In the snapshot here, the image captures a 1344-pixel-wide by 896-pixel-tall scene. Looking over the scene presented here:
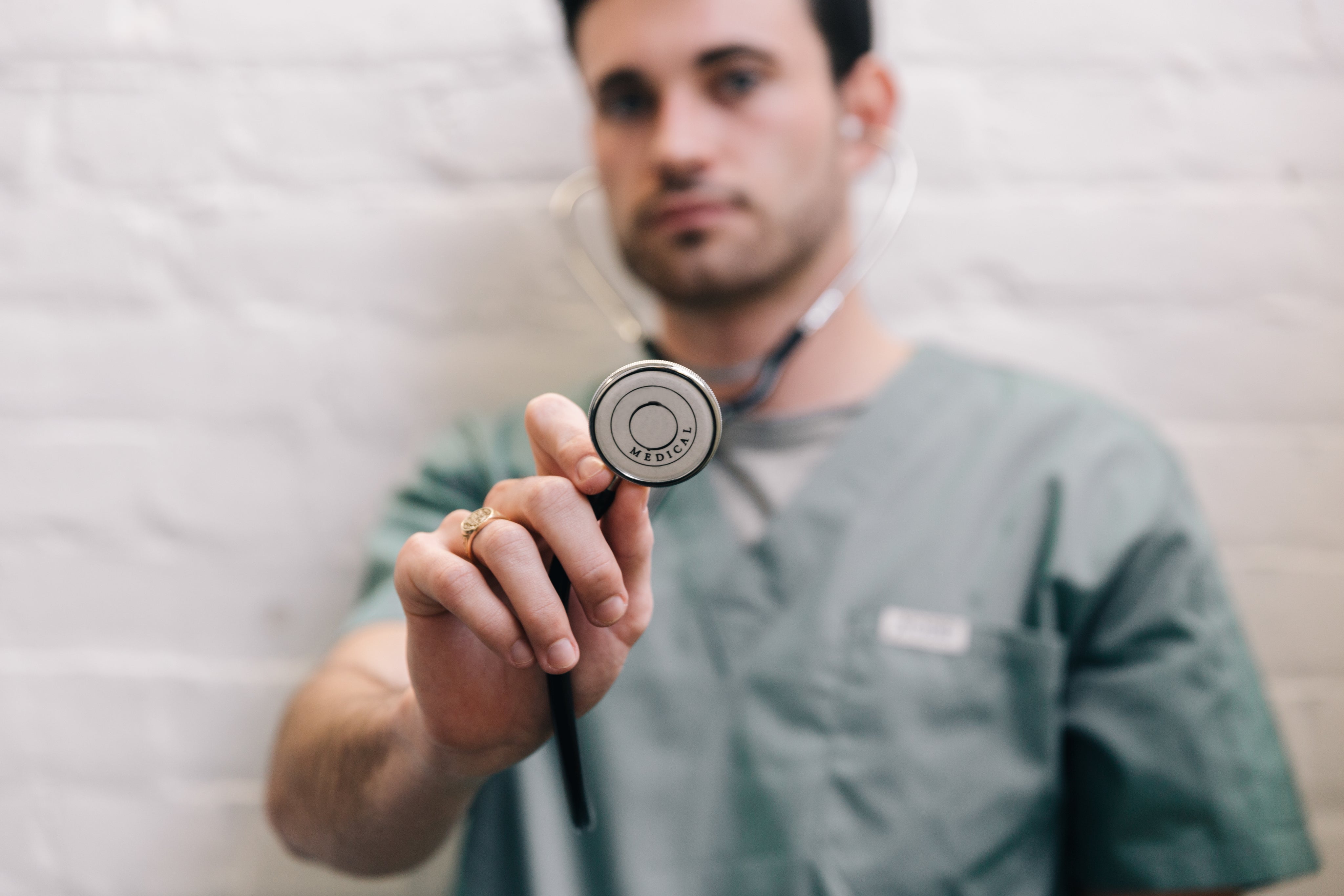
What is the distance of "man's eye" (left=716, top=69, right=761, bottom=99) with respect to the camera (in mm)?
712

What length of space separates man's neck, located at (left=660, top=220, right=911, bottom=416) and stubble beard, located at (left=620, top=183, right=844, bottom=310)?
0.08 feet

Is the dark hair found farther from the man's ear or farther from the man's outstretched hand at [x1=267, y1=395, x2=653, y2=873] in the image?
the man's outstretched hand at [x1=267, y1=395, x2=653, y2=873]

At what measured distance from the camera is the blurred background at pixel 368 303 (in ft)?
2.61

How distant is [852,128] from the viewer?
0.78m

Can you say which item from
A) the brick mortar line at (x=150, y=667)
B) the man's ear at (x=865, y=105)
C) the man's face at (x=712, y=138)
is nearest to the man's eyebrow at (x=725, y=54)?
the man's face at (x=712, y=138)

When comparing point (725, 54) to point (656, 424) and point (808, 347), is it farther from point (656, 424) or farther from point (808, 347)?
point (656, 424)

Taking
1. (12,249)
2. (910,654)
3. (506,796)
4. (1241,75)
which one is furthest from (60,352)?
(1241,75)

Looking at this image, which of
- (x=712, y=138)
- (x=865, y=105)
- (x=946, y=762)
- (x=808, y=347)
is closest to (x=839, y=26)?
(x=865, y=105)

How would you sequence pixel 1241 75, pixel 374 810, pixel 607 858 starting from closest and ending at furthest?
1. pixel 374 810
2. pixel 607 858
3. pixel 1241 75

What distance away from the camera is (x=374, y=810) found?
1.61ft

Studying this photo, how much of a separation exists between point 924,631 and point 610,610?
40 cm

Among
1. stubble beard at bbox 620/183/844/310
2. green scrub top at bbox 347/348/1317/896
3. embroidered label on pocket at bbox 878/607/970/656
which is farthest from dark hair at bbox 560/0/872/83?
embroidered label on pocket at bbox 878/607/970/656

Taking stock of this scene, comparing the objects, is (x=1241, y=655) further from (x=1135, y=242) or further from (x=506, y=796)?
(x=506, y=796)

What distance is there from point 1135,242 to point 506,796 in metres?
0.73
